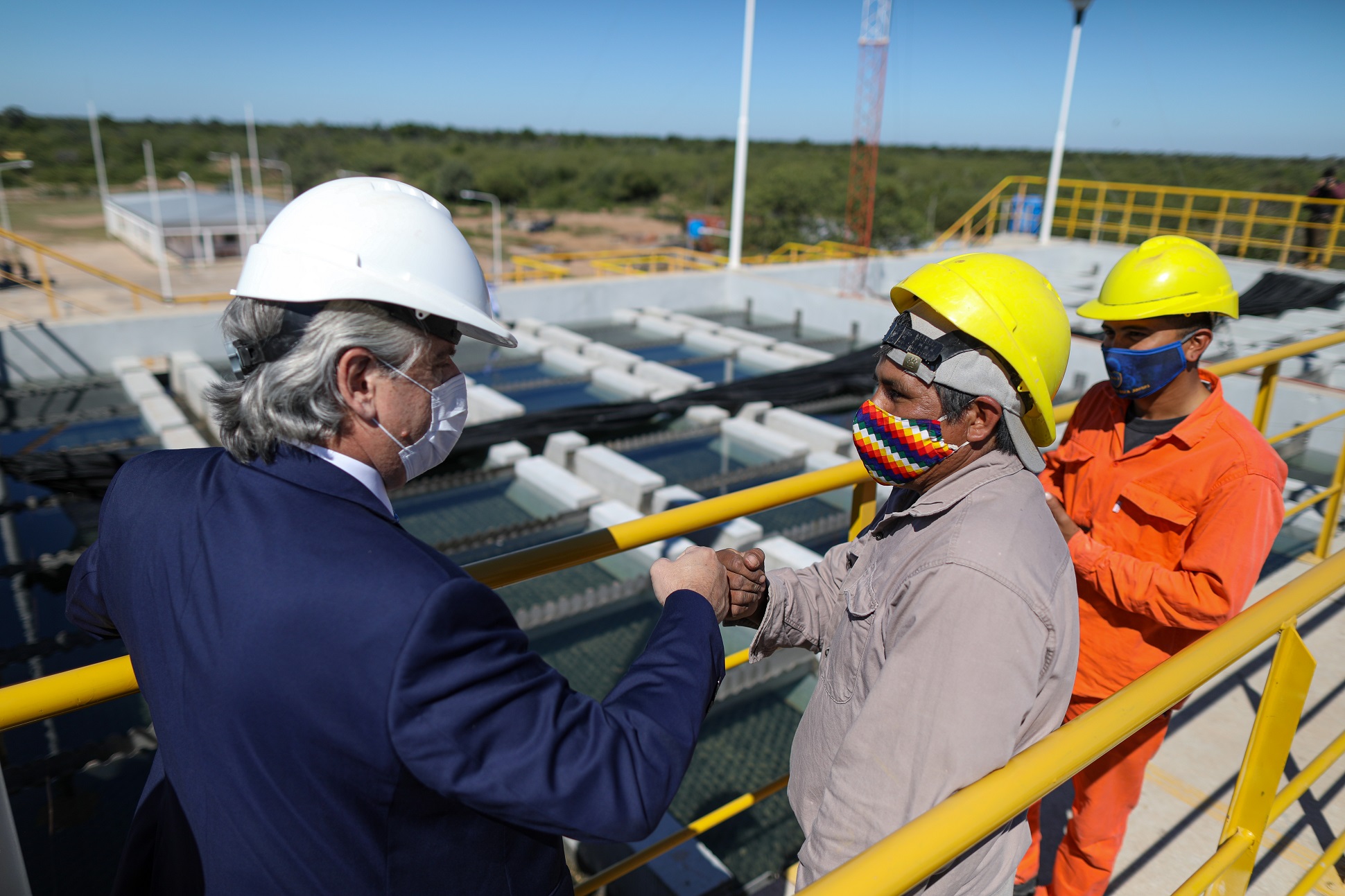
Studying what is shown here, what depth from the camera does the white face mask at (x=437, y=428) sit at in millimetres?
1113

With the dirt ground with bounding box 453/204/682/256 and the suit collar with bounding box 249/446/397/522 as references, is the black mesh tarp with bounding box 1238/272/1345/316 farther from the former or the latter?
the dirt ground with bounding box 453/204/682/256

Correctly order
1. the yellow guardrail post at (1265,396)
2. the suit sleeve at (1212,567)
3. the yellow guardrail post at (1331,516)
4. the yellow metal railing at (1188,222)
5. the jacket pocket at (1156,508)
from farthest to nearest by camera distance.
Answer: the yellow metal railing at (1188,222) → the yellow guardrail post at (1331,516) → the yellow guardrail post at (1265,396) → the jacket pocket at (1156,508) → the suit sleeve at (1212,567)

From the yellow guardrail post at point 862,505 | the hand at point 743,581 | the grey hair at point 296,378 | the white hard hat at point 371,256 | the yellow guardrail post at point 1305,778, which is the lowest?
the yellow guardrail post at point 1305,778

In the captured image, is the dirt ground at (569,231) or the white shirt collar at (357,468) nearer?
the white shirt collar at (357,468)

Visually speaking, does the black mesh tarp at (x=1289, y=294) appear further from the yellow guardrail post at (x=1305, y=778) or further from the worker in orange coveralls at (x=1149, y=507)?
the yellow guardrail post at (x=1305, y=778)

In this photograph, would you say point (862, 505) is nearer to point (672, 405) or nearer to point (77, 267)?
point (672, 405)

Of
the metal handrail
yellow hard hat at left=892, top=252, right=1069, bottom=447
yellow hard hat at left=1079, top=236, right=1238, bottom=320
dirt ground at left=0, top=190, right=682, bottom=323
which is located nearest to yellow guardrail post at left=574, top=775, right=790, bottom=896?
yellow hard hat at left=892, top=252, right=1069, bottom=447

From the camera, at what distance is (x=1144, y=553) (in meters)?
2.06

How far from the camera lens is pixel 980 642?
46.2 inches

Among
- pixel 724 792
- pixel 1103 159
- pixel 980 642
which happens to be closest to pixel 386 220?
pixel 980 642

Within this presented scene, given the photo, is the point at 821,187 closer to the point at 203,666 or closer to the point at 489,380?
the point at 489,380

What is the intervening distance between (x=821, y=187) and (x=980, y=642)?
43.5 metres

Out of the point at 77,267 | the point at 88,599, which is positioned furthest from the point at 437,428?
the point at 77,267

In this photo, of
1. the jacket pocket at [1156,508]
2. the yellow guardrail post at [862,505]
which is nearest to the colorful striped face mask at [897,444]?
the yellow guardrail post at [862,505]
